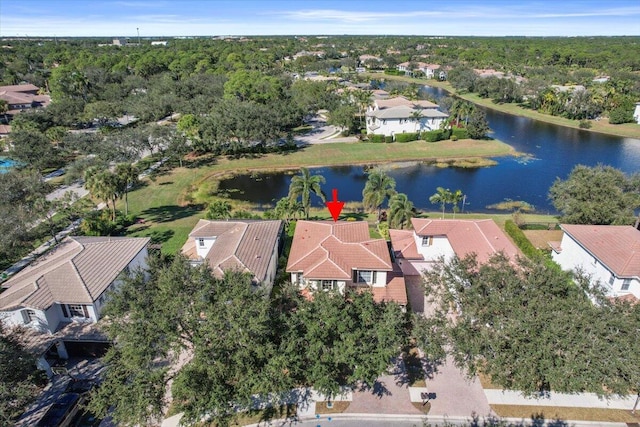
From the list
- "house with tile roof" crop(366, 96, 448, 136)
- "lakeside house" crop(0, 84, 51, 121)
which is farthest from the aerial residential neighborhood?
"lakeside house" crop(0, 84, 51, 121)

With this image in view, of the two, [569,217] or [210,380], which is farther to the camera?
[569,217]

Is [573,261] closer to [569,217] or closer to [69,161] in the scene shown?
[569,217]

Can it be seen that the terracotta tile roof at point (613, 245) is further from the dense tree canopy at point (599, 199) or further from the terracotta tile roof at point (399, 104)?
the terracotta tile roof at point (399, 104)

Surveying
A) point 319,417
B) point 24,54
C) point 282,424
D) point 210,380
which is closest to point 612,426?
point 319,417

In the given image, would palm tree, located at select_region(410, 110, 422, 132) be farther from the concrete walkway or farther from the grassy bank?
the concrete walkway

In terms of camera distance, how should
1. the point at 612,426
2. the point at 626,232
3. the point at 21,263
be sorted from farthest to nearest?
the point at 21,263
the point at 626,232
the point at 612,426

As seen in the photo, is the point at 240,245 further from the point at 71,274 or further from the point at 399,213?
the point at 399,213

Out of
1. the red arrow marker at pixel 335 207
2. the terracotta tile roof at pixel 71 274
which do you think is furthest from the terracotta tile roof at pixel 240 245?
the red arrow marker at pixel 335 207
